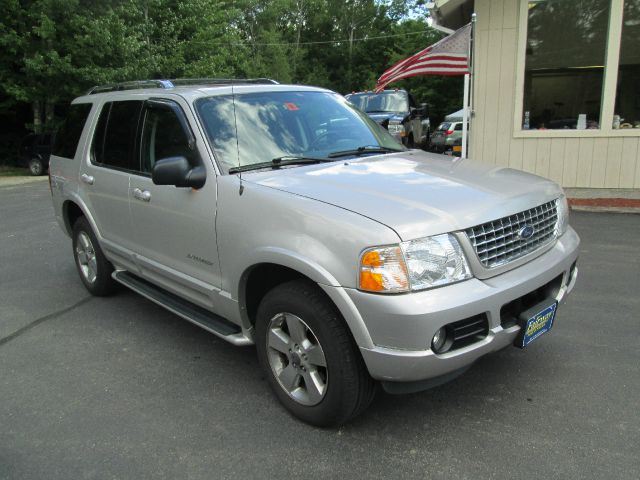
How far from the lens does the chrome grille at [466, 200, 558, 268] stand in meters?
2.65

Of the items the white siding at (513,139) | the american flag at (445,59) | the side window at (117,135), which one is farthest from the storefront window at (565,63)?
the side window at (117,135)

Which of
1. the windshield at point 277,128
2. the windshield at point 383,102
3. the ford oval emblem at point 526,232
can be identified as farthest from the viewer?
the windshield at point 383,102

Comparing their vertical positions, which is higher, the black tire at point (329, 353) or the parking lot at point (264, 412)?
the black tire at point (329, 353)

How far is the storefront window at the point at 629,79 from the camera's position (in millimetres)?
8766

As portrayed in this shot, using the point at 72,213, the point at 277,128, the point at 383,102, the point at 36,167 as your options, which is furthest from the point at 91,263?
the point at 36,167

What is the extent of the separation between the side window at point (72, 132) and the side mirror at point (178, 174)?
7.30 feet

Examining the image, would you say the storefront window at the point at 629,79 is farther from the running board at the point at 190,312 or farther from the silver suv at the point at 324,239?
the running board at the point at 190,312

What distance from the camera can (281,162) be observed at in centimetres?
339

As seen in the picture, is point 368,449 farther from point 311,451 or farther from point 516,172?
point 516,172

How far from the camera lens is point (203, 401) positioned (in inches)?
128

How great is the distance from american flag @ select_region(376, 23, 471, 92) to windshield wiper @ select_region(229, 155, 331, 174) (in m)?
6.17

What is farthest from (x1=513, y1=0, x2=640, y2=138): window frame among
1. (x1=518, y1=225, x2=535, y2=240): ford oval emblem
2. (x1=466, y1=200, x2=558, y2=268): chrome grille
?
(x1=518, y1=225, x2=535, y2=240): ford oval emblem

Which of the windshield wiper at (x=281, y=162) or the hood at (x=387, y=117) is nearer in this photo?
the windshield wiper at (x=281, y=162)

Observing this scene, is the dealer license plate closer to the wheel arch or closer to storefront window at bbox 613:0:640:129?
the wheel arch
